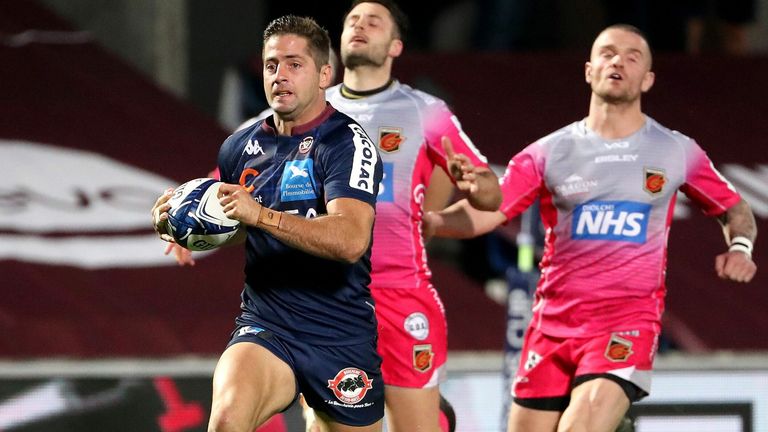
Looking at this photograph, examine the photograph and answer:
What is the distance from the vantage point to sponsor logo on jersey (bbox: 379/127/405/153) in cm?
671

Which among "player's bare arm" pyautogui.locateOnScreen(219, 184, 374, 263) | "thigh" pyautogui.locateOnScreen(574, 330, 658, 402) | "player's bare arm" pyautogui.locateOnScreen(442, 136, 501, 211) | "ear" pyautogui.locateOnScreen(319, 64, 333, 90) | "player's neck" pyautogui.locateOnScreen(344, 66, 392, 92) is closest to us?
"player's bare arm" pyautogui.locateOnScreen(219, 184, 374, 263)

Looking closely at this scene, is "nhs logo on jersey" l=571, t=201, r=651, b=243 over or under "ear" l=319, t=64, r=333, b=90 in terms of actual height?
under

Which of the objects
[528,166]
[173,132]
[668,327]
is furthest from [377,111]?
[173,132]

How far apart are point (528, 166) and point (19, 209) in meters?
4.10

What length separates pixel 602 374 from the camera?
254 inches

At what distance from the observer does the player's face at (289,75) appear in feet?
18.4

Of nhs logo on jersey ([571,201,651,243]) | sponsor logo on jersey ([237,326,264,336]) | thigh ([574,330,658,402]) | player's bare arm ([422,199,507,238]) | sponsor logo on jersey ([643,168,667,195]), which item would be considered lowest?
thigh ([574,330,658,402])

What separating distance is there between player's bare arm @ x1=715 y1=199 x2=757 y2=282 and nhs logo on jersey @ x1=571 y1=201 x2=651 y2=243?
1.18 feet

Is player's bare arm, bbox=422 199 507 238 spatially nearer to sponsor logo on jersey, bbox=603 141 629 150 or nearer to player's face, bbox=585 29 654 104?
sponsor logo on jersey, bbox=603 141 629 150

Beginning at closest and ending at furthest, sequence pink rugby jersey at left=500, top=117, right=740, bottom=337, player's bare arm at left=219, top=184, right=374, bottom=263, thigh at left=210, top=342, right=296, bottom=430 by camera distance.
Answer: player's bare arm at left=219, top=184, right=374, bottom=263
thigh at left=210, top=342, right=296, bottom=430
pink rugby jersey at left=500, top=117, right=740, bottom=337

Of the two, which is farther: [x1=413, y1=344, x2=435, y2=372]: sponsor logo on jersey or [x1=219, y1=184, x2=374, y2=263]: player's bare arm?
[x1=413, y1=344, x2=435, y2=372]: sponsor logo on jersey

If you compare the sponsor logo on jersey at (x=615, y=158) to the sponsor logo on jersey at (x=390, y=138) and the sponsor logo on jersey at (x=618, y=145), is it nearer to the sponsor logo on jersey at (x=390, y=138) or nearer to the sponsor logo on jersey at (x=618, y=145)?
the sponsor logo on jersey at (x=618, y=145)

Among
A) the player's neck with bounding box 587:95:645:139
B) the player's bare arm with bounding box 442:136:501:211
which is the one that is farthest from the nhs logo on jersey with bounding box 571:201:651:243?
the player's bare arm with bounding box 442:136:501:211

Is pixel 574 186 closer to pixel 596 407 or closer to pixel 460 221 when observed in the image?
pixel 460 221
